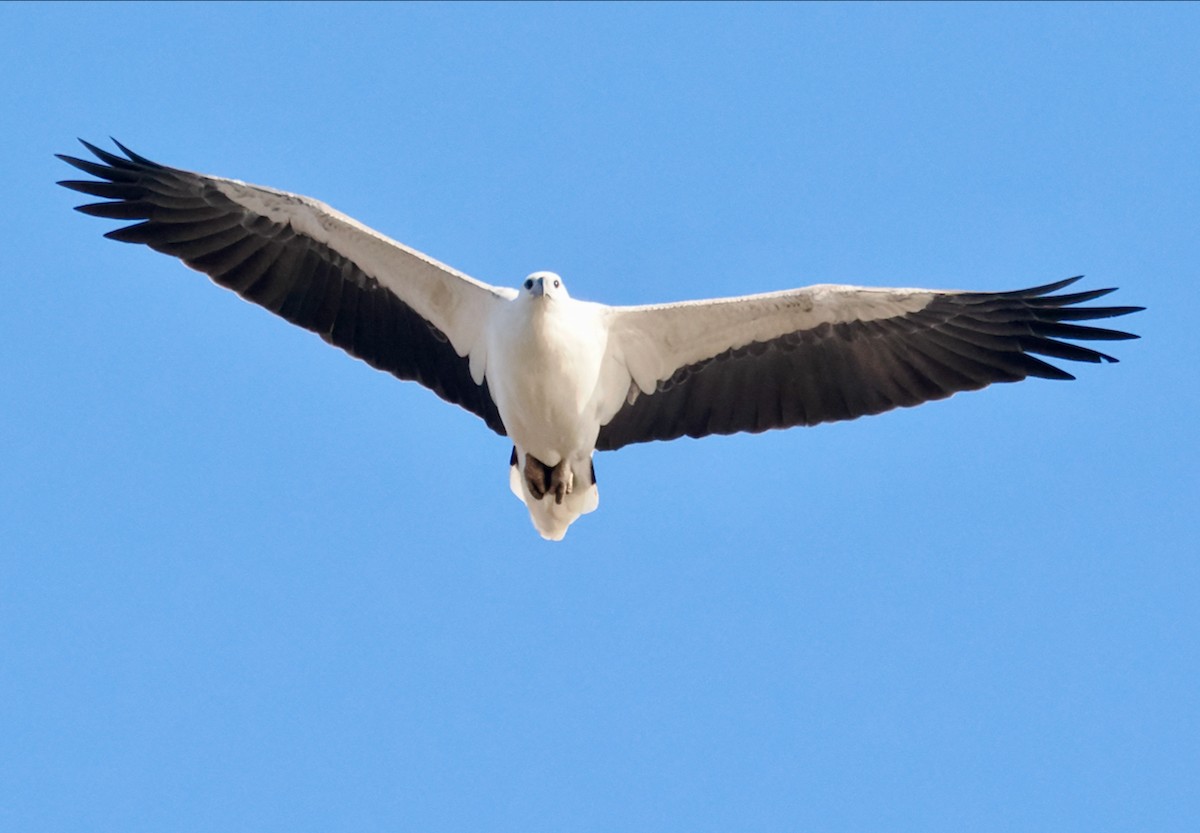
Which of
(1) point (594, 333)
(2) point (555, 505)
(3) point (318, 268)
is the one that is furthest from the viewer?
(2) point (555, 505)

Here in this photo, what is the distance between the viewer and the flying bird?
12453 mm

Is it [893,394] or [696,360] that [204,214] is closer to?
[696,360]

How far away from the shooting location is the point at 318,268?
12750 millimetres

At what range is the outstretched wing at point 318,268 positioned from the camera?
1249 cm

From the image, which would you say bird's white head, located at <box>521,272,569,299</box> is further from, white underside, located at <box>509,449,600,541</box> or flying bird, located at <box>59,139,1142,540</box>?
white underside, located at <box>509,449,600,541</box>

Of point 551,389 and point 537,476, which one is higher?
point 551,389

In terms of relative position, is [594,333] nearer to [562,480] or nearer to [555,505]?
[562,480]

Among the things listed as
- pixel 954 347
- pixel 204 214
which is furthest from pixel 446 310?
pixel 954 347

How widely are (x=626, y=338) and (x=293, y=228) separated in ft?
8.59

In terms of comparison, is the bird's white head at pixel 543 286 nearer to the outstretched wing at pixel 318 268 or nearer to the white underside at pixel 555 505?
the outstretched wing at pixel 318 268

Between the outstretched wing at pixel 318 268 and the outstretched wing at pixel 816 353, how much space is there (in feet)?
3.83

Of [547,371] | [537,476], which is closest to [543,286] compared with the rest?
[547,371]

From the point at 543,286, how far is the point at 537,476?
1.69 m

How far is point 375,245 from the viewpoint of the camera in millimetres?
12492
